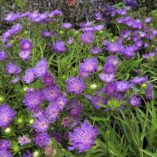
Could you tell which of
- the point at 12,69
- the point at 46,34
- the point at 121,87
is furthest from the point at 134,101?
the point at 46,34

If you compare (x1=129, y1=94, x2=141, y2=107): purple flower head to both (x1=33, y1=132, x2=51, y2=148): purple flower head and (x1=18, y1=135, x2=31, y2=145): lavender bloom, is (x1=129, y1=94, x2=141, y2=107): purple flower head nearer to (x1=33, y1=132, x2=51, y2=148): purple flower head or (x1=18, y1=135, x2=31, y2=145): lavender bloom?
(x1=33, y1=132, x2=51, y2=148): purple flower head

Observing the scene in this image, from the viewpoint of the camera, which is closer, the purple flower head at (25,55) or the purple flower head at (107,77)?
the purple flower head at (107,77)

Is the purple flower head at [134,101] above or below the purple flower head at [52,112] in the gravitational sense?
below

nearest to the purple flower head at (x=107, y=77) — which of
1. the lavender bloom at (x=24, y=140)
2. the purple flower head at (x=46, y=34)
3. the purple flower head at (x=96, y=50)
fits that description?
the lavender bloom at (x=24, y=140)

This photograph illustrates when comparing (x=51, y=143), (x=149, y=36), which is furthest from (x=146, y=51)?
(x=51, y=143)

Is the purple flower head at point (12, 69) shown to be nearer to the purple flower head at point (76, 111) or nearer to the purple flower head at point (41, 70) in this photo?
the purple flower head at point (41, 70)

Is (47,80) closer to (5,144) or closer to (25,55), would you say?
(5,144)

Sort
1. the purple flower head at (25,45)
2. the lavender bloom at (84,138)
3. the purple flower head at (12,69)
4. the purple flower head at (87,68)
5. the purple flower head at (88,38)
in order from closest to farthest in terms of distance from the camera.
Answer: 1. the lavender bloom at (84,138)
2. the purple flower head at (87,68)
3. the purple flower head at (12,69)
4. the purple flower head at (25,45)
5. the purple flower head at (88,38)
